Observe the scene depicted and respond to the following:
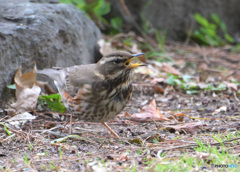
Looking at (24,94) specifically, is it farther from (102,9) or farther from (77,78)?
(102,9)

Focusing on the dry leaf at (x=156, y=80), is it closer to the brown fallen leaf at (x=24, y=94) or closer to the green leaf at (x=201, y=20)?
the brown fallen leaf at (x=24, y=94)

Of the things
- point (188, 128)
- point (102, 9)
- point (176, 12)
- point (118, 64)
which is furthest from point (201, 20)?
point (118, 64)

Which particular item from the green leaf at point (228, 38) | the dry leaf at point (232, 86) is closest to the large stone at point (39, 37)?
the dry leaf at point (232, 86)

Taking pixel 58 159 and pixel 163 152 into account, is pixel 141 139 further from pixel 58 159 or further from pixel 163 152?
pixel 58 159

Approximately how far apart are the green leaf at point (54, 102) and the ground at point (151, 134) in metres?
0.11

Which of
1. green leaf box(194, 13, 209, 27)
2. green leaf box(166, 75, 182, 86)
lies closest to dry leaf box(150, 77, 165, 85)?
green leaf box(166, 75, 182, 86)

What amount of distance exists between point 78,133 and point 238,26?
26.7 ft

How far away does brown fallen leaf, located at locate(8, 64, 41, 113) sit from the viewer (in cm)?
525

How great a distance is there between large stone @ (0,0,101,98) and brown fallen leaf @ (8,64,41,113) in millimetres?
168

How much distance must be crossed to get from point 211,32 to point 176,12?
1.17 meters

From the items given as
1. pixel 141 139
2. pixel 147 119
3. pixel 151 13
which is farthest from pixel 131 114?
pixel 151 13

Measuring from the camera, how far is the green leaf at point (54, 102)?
5.39m

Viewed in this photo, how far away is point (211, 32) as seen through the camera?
10.4 metres

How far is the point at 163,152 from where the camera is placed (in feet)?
12.7
